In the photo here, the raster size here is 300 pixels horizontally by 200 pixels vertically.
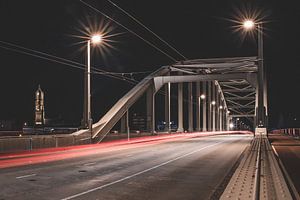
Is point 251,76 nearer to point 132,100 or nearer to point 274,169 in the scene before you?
point 132,100

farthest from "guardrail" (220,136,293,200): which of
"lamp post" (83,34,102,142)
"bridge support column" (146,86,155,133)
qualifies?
"bridge support column" (146,86,155,133)

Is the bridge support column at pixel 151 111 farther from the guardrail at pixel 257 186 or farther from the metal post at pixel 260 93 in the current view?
the guardrail at pixel 257 186

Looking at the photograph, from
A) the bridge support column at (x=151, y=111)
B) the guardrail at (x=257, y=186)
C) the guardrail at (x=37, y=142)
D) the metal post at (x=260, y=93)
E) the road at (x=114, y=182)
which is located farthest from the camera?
the bridge support column at (x=151, y=111)

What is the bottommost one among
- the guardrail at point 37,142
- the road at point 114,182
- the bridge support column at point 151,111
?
the road at point 114,182

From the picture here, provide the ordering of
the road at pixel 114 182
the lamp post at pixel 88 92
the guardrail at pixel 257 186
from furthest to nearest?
the lamp post at pixel 88 92 < the road at pixel 114 182 < the guardrail at pixel 257 186

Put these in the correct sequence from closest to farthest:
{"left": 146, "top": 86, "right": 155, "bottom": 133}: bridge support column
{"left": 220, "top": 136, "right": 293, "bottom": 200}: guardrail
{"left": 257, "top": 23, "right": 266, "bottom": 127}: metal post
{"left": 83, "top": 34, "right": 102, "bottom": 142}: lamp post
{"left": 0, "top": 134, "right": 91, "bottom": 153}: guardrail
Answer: {"left": 220, "top": 136, "right": 293, "bottom": 200}: guardrail < {"left": 0, "top": 134, "right": 91, "bottom": 153}: guardrail < {"left": 83, "top": 34, "right": 102, "bottom": 142}: lamp post < {"left": 257, "top": 23, "right": 266, "bottom": 127}: metal post < {"left": 146, "top": 86, "right": 155, "bottom": 133}: bridge support column

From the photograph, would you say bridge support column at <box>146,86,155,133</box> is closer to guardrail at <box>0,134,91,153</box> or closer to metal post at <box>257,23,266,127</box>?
metal post at <box>257,23,266,127</box>

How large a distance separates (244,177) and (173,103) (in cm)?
15736

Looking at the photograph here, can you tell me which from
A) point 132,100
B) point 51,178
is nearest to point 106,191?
point 51,178

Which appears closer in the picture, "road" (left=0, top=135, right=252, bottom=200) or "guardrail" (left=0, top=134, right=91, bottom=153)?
"road" (left=0, top=135, right=252, bottom=200)

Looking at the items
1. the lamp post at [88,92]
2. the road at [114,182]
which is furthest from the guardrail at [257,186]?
the lamp post at [88,92]

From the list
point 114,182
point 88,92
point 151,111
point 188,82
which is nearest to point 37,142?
point 88,92

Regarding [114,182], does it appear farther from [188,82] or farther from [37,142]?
[188,82]

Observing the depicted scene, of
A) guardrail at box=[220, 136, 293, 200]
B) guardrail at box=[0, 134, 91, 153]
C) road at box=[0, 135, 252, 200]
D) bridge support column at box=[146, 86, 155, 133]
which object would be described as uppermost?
bridge support column at box=[146, 86, 155, 133]
